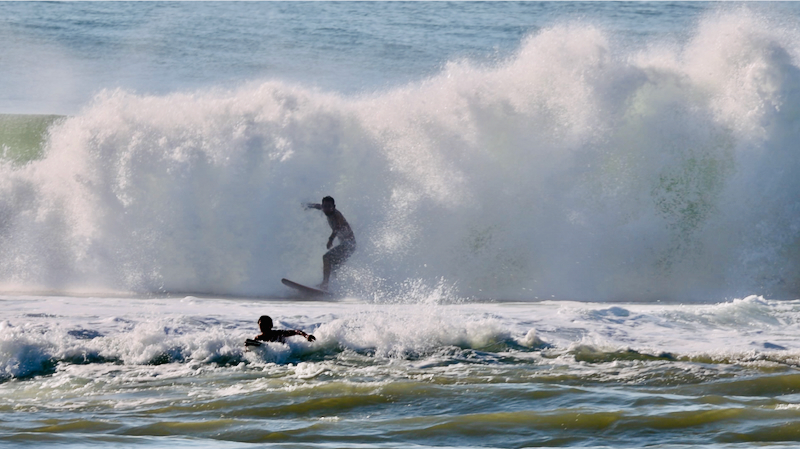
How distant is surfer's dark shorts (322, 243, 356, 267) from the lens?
13.2 meters

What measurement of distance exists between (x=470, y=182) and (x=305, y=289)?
3.73 m

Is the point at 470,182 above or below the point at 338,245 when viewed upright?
above

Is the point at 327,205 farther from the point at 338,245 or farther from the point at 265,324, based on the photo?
the point at 265,324

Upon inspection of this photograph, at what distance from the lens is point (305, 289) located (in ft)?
42.7

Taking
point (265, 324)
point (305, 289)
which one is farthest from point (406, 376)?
point (305, 289)

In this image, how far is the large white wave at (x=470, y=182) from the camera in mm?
13961

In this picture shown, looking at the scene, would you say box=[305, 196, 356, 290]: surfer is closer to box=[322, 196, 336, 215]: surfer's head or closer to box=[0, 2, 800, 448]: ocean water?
box=[322, 196, 336, 215]: surfer's head

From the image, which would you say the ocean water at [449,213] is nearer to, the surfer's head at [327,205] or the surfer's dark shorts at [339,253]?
the surfer's dark shorts at [339,253]

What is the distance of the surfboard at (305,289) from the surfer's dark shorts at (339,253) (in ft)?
1.65

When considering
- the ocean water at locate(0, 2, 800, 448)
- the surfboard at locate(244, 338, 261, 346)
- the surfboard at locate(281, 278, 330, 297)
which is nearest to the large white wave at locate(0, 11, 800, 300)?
the ocean water at locate(0, 2, 800, 448)

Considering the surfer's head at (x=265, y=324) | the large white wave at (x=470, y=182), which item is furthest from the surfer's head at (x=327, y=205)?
the surfer's head at (x=265, y=324)

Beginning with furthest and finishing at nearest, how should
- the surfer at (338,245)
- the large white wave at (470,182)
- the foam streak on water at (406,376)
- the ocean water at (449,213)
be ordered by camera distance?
the large white wave at (470,182), the surfer at (338,245), the ocean water at (449,213), the foam streak on water at (406,376)

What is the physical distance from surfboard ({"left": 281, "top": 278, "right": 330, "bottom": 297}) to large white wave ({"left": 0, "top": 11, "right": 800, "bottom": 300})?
20.7 inches

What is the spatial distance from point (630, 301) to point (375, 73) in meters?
33.3
